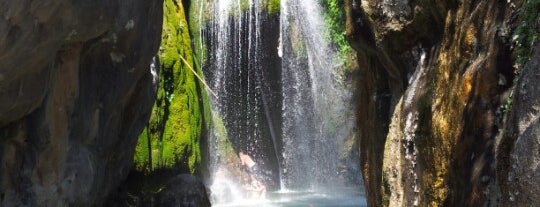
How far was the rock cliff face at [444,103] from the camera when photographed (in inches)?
138

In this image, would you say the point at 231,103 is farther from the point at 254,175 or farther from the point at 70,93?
the point at 70,93

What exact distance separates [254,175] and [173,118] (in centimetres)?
573

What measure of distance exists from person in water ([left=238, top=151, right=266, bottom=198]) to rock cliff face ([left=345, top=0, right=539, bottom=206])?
8142 mm

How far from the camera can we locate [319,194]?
1583 centimetres

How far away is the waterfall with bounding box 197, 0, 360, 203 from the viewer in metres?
16.8

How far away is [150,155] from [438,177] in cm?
671

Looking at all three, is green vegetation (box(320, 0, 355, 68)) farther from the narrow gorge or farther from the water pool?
the water pool

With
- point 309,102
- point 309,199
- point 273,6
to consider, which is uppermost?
point 273,6

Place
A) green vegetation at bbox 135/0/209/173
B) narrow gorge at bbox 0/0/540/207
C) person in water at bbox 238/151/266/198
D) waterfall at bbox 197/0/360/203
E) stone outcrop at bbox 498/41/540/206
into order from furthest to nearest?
waterfall at bbox 197/0/360/203 → person in water at bbox 238/151/266/198 → green vegetation at bbox 135/0/209/173 → narrow gorge at bbox 0/0/540/207 → stone outcrop at bbox 498/41/540/206

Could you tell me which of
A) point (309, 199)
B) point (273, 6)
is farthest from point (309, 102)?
point (309, 199)

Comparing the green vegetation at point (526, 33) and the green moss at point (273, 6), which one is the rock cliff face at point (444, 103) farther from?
the green moss at point (273, 6)

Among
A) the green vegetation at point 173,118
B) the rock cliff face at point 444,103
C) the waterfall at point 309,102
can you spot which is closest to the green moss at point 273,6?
the waterfall at point 309,102

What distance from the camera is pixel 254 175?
1653 centimetres

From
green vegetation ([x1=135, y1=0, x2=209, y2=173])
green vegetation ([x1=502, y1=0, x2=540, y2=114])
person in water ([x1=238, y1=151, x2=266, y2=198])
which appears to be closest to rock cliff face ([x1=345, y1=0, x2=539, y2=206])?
green vegetation ([x1=502, y1=0, x2=540, y2=114])
